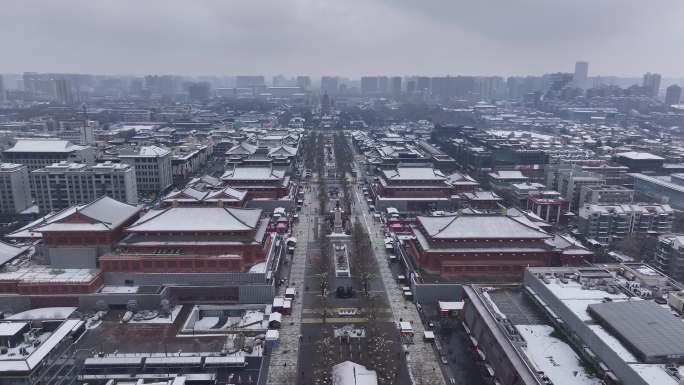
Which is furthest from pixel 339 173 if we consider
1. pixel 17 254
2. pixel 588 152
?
pixel 17 254

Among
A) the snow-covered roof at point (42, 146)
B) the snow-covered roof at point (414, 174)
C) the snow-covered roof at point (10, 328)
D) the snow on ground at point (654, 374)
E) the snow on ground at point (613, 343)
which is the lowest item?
the snow-covered roof at point (10, 328)

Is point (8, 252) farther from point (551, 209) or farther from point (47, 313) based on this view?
→ point (551, 209)

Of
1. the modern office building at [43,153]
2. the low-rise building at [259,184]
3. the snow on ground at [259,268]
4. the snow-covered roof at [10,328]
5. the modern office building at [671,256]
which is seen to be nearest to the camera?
the snow-covered roof at [10,328]

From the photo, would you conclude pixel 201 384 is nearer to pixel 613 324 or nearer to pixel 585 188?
pixel 613 324

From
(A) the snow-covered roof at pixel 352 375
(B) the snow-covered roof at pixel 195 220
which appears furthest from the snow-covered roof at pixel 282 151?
(A) the snow-covered roof at pixel 352 375

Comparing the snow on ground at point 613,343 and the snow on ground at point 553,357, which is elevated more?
the snow on ground at point 613,343

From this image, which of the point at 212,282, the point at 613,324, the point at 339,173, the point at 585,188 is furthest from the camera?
the point at 339,173

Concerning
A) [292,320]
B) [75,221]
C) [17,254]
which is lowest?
[292,320]

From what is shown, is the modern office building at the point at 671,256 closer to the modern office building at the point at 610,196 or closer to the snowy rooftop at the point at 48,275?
the modern office building at the point at 610,196
